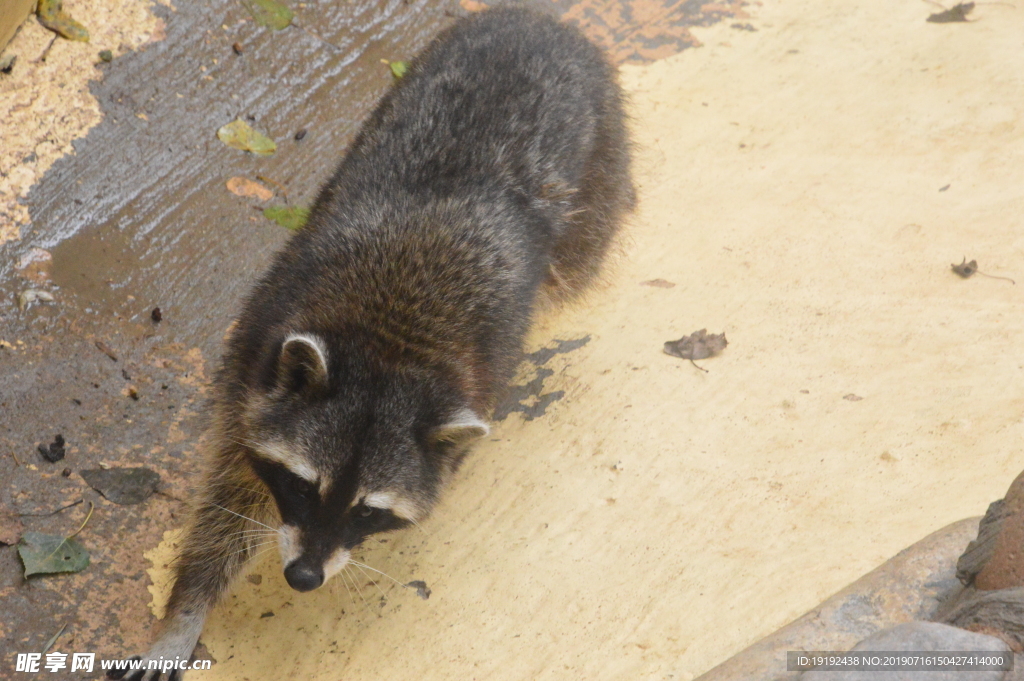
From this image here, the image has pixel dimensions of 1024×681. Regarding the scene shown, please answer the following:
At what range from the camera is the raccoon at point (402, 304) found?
3.56m

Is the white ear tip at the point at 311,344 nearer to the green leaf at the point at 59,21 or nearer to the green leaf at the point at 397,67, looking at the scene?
the green leaf at the point at 59,21

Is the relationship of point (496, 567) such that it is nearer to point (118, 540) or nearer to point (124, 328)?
point (118, 540)

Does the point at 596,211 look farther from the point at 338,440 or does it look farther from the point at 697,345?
the point at 338,440

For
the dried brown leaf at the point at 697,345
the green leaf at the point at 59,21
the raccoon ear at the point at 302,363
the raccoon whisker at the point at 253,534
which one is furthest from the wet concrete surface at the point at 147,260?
the dried brown leaf at the point at 697,345

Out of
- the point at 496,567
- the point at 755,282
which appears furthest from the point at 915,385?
the point at 496,567

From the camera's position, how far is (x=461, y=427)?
3.69 metres

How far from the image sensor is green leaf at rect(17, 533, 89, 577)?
3.83m

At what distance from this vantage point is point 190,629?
3979 millimetres

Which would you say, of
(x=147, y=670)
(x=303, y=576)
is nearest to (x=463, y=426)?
(x=303, y=576)

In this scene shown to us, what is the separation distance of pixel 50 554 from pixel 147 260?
1997 mm

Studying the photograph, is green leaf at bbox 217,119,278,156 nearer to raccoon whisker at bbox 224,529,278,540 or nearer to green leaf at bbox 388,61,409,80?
green leaf at bbox 388,61,409,80

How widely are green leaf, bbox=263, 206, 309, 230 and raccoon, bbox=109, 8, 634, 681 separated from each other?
2.58ft

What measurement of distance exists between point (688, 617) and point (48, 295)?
375 centimetres

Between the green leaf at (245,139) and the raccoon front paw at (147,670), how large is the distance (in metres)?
3.45
